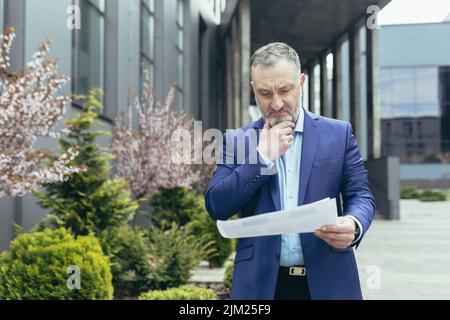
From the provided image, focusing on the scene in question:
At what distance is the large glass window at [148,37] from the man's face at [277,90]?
57.7 ft

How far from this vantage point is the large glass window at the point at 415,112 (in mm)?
54031

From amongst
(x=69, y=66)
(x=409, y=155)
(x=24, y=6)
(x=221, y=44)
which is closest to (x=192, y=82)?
(x=221, y=44)

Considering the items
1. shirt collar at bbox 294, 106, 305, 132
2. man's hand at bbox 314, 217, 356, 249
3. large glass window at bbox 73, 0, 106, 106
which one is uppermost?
large glass window at bbox 73, 0, 106, 106

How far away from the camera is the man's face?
2143mm

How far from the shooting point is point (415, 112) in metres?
55.2

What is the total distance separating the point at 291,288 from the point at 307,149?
59 centimetres

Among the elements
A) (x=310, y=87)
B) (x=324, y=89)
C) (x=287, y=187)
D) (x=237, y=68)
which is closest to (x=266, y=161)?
(x=287, y=187)

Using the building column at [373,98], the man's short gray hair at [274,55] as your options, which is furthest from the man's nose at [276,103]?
the building column at [373,98]

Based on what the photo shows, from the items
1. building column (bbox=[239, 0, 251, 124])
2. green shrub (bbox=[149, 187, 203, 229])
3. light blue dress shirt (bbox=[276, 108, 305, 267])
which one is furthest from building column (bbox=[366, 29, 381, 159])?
light blue dress shirt (bbox=[276, 108, 305, 267])

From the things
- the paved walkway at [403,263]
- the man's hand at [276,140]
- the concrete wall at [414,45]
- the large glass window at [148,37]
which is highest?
the concrete wall at [414,45]

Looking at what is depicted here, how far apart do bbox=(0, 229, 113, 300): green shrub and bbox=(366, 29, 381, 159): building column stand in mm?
20858

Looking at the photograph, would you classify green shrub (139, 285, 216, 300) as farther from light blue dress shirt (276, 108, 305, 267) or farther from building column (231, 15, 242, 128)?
building column (231, 15, 242, 128)

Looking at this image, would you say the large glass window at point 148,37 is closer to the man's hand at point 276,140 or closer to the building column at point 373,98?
the building column at point 373,98
